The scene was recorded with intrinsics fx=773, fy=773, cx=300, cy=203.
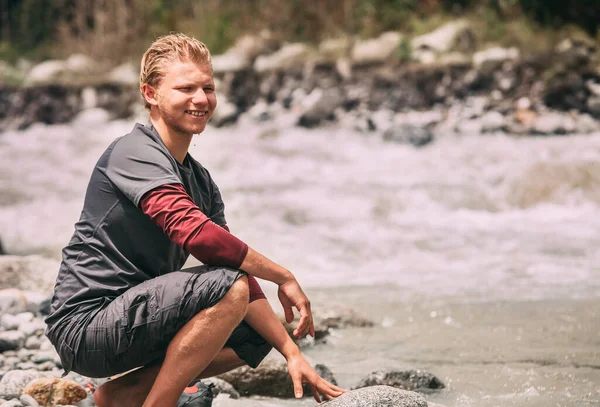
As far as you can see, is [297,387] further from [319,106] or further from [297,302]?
[319,106]

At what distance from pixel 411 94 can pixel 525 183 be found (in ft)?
15.4

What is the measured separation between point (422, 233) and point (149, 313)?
5.26 m

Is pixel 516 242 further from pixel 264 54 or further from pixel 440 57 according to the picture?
pixel 264 54

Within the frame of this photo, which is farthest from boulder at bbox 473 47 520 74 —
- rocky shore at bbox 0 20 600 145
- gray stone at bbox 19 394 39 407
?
gray stone at bbox 19 394 39 407

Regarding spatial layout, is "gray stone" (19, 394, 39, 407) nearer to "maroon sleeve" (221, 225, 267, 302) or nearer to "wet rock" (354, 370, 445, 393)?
"maroon sleeve" (221, 225, 267, 302)

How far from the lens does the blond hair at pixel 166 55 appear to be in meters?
2.54

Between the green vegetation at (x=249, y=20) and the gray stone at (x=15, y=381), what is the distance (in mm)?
11420

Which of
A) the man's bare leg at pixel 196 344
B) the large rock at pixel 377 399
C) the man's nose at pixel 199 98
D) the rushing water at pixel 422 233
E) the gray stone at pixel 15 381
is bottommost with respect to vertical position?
the rushing water at pixel 422 233

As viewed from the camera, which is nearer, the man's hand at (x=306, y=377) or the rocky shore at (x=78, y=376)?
the man's hand at (x=306, y=377)

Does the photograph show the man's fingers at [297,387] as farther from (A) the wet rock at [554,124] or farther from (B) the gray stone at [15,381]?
(A) the wet rock at [554,124]

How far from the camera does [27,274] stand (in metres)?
4.95

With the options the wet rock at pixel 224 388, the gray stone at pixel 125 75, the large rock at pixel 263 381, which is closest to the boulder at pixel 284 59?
the gray stone at pixel 125 75

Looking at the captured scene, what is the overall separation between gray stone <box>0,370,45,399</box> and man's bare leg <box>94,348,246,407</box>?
1.85 ft

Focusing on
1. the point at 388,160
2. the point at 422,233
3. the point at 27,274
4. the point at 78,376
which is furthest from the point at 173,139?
the point at 388,160
